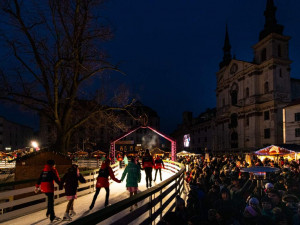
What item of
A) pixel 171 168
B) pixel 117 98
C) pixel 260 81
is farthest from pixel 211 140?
pixel 117 98

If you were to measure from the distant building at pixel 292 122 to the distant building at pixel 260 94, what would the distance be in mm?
6953

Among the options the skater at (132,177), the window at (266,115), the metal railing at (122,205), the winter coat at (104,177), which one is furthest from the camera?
the window at (266,115)

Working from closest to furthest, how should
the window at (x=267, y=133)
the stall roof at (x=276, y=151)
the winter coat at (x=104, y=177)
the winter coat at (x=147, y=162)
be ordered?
the winter coat at (x=104, y=177)
the winter coat at (x=147, y=162)
the stall roof at (x=276, y=151)
the window at (x=267, y=133)

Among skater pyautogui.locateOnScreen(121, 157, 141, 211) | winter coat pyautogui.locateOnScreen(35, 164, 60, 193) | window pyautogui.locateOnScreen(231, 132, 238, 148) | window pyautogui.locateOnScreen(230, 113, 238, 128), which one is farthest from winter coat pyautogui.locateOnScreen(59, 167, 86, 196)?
window pyautogui.locateOnScreen(230, 113, 238, 128)

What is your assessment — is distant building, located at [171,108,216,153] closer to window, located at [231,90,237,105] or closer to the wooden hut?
window, located at [231,90,237,105]

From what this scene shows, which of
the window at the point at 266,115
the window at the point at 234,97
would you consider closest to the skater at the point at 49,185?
the window at the point at 266,115

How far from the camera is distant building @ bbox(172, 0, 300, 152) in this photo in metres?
48.2

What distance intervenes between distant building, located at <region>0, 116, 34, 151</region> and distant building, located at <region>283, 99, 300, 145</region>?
79965 mm

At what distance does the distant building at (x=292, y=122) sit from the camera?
37.2 meters

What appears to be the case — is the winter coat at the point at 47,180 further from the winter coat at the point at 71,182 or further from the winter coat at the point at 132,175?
the winter coat at the point at 132,175

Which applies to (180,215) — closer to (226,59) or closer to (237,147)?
(237,147)

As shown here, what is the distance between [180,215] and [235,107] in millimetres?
55432

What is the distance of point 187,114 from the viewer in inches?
3644

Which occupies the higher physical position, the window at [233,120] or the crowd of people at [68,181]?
the window at [233,120]
